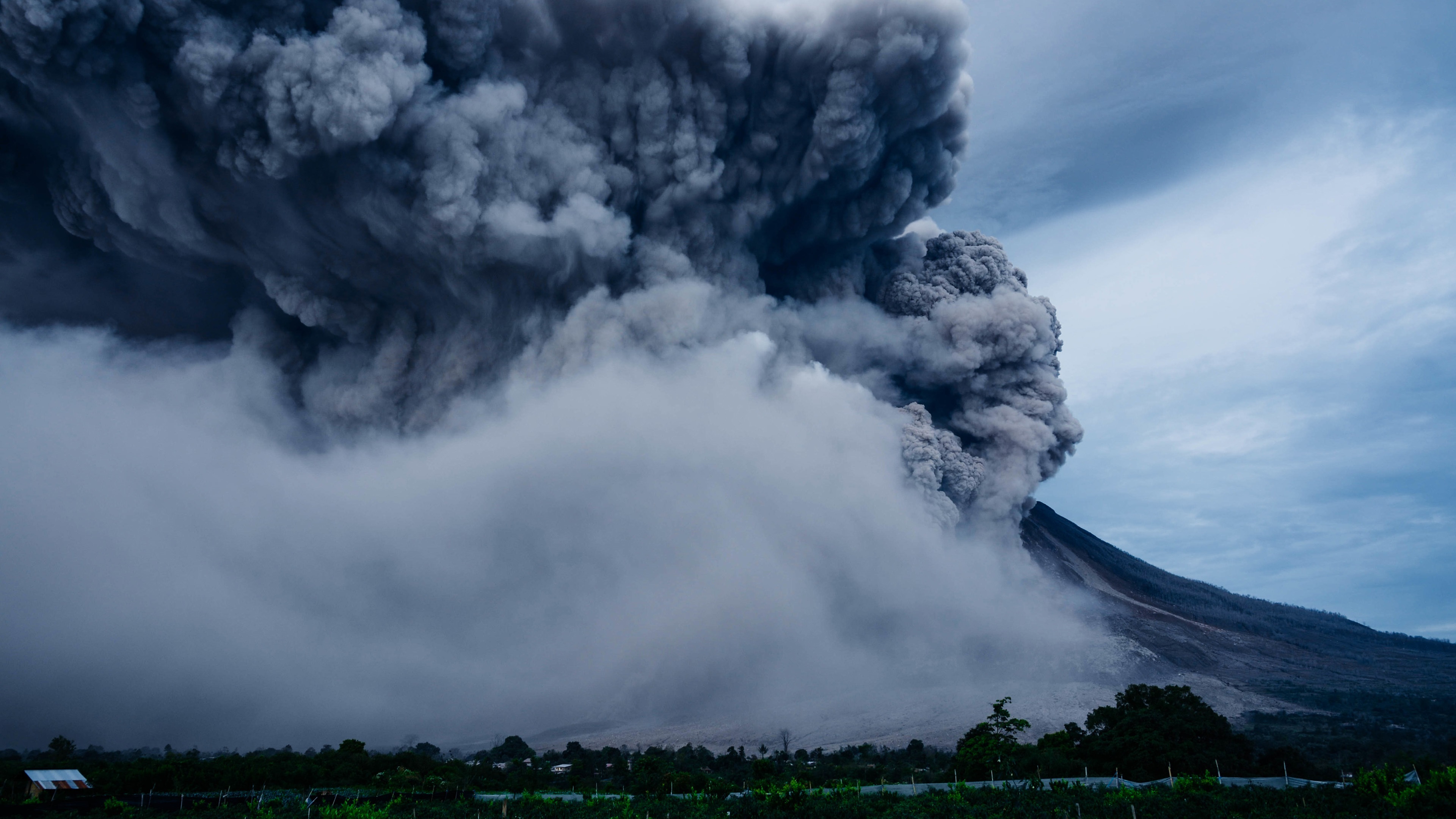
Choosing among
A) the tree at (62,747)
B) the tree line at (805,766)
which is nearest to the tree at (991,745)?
the tree line at (805,766)

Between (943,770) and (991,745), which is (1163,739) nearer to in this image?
(991,745)

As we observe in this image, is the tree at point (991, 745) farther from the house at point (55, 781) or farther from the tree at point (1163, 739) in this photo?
the house at point (55, 781)

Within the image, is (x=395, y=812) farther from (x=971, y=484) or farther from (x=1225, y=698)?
(x=1225, y=698)

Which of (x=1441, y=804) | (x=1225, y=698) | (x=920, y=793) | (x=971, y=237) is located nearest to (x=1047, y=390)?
(x=971, y=237)

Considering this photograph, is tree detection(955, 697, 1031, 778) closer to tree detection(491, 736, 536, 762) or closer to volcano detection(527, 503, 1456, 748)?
volcano detection(527, 503, 1456, 748)

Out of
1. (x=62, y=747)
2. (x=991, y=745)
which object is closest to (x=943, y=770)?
(x=991, y=745)
